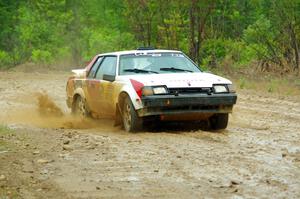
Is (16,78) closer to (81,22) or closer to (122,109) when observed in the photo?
(81,22)

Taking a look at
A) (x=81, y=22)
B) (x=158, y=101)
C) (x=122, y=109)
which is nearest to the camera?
(x=158, y=101)

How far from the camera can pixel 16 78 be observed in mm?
27531

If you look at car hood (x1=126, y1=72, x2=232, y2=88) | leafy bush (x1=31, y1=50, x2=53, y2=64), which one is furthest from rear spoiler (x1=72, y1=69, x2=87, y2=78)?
leafy bush (x1=31, y1=50, x2=53, y2=64)

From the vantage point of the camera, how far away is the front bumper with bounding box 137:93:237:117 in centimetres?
1016

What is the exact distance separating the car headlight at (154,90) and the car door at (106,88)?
3.50 feet

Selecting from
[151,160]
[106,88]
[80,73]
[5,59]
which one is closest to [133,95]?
[106,88]

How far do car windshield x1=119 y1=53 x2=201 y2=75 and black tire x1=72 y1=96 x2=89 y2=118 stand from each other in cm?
150

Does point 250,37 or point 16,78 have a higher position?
point 250,37

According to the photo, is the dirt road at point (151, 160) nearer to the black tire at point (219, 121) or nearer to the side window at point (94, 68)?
the black tire at point (219, 121)

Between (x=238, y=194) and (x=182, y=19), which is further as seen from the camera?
(x=182, y=19)

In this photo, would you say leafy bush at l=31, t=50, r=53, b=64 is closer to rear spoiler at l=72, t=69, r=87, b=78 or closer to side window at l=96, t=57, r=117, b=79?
rear spoiler at l=72, t=69, r=87, b=78

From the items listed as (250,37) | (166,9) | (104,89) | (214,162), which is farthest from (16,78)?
(214,162)

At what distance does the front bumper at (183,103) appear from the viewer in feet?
33.3

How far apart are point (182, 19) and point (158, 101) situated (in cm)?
1578
